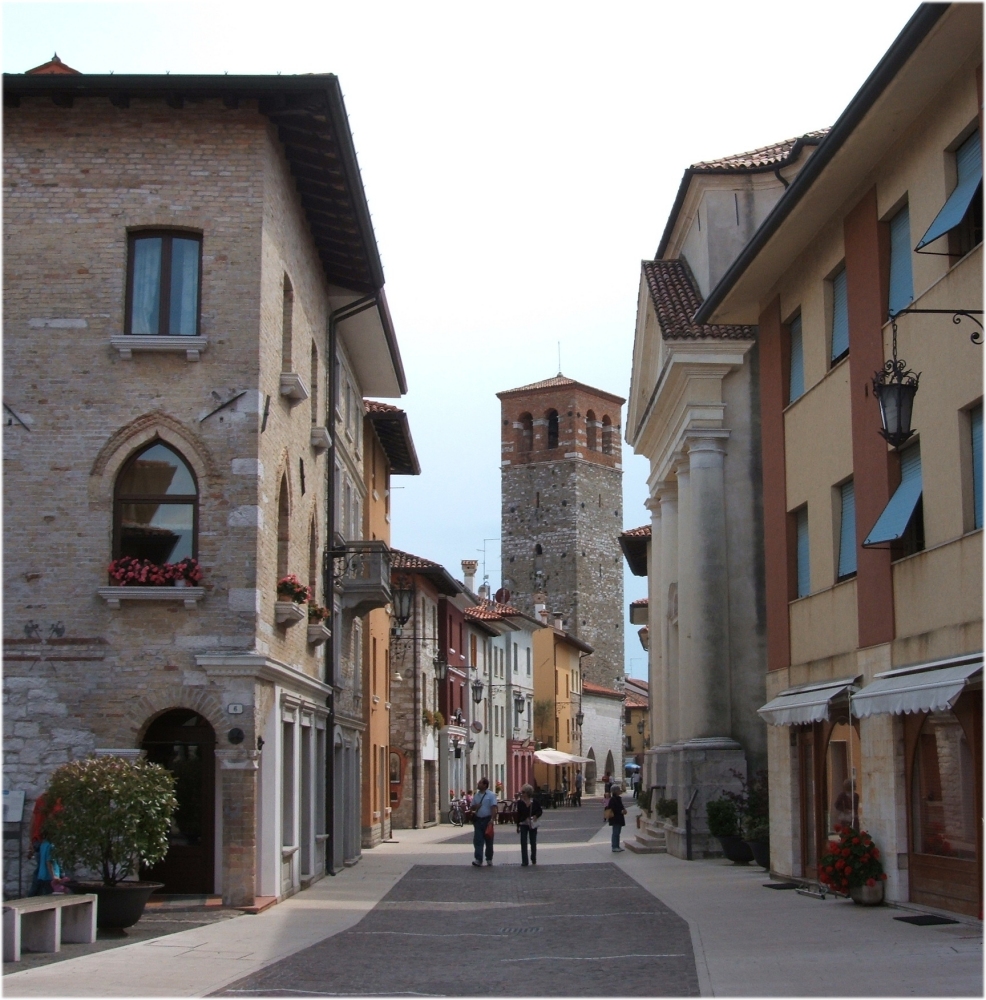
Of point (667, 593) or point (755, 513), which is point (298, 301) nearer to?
point (755, 513)

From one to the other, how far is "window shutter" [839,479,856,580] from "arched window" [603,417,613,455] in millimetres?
77044

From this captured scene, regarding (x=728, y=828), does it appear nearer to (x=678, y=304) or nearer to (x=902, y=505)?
(x=678, y=304)

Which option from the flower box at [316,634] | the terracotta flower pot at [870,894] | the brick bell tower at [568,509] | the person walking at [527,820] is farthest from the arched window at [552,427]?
the terracotta flower pot at [870,894]

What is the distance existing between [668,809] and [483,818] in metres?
3.94

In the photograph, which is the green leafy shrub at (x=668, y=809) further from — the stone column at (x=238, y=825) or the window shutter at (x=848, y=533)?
the stone column at (x=238, y=825)

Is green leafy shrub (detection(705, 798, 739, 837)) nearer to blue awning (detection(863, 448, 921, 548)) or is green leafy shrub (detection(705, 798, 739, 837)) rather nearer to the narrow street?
the narrow street

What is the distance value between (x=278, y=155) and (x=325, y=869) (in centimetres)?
1125

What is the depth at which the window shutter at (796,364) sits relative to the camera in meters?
19.3

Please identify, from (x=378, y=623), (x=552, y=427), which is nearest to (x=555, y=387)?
(x=552, y=427)

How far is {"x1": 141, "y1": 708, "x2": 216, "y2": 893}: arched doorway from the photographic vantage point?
16.2 meters

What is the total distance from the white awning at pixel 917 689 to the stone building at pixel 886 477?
3 centimetres

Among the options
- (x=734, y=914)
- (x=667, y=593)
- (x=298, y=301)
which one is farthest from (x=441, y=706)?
(x=734, y=914)

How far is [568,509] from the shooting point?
8981 centimetres

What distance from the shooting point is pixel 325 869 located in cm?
2294
